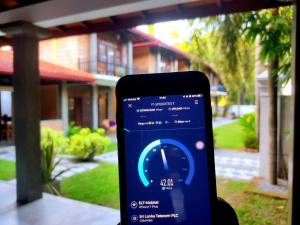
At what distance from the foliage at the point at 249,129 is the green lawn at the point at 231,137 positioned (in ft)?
0.65

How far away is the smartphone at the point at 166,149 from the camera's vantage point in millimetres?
698

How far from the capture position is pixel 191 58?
4785 millimetres

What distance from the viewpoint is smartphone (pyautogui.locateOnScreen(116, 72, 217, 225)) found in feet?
2.29

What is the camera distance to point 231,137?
27.7 feet

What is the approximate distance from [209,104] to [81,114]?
9062 millimetres

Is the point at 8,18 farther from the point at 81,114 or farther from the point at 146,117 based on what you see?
the point at 81,114

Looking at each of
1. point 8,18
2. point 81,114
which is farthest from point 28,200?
point 81,114

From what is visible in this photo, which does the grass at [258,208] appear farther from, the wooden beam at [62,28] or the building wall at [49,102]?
the building wall at [49,102]

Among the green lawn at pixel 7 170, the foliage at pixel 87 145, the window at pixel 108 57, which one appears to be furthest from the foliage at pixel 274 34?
the window at pixel 108 57

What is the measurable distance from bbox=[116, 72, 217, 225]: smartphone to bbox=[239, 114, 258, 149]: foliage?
21.7 ft

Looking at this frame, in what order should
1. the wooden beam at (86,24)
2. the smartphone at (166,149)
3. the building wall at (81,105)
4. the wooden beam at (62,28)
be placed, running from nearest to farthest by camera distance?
the smartphone at (166,149) < the wooden beam at (86,24) < the wooden beam at (62,28) < the building wall at (81,105)

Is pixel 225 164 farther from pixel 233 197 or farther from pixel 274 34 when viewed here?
pixel 274 34

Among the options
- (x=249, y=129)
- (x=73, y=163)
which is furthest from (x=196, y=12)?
(x=249, y=129)

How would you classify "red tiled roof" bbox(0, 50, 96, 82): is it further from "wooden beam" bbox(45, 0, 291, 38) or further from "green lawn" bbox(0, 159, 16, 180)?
"wooden beam" bbox(45, 0, 291, 38)
